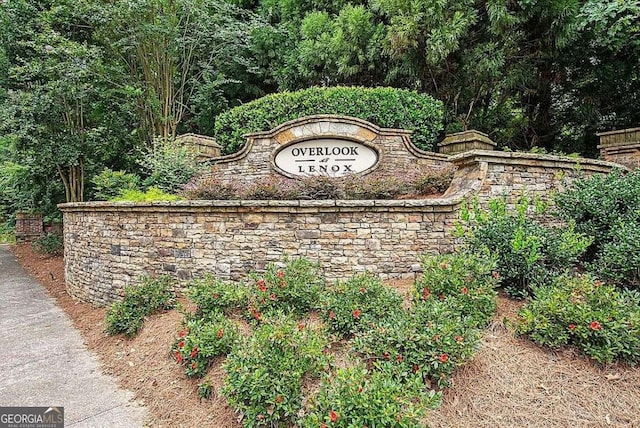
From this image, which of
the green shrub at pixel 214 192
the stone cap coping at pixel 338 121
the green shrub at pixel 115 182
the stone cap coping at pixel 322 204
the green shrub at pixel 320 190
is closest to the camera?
the stone cap coping at pixel 322 204

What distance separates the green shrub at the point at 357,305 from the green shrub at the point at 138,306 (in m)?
2.29

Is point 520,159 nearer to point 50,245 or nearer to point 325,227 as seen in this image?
point 325,227

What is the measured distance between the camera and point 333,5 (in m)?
8.87

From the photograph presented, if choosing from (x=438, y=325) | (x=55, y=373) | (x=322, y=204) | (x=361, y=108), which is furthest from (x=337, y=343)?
(x=361, y=108)

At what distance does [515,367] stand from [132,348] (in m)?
3.75

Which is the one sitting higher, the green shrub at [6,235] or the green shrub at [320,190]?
the green shrub at [320,190]

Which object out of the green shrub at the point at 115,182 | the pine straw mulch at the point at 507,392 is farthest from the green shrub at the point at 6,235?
the pine straw mulch at the point at 507,392

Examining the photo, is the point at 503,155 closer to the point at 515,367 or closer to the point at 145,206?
the point at 515,367

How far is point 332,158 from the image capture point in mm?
6273

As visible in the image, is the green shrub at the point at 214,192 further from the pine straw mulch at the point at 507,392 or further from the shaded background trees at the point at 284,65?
the shaded background trees at the point at 284,65

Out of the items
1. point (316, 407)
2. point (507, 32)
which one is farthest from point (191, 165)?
point (507, 32)

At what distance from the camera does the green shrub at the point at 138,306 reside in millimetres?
4491

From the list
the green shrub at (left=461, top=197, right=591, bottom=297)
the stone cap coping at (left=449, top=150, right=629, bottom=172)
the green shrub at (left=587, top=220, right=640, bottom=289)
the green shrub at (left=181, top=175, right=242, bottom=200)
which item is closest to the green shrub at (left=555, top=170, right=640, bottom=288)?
the green shrub at (left=587, top=220, right=640, bottom=289)

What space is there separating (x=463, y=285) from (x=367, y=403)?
160cm
